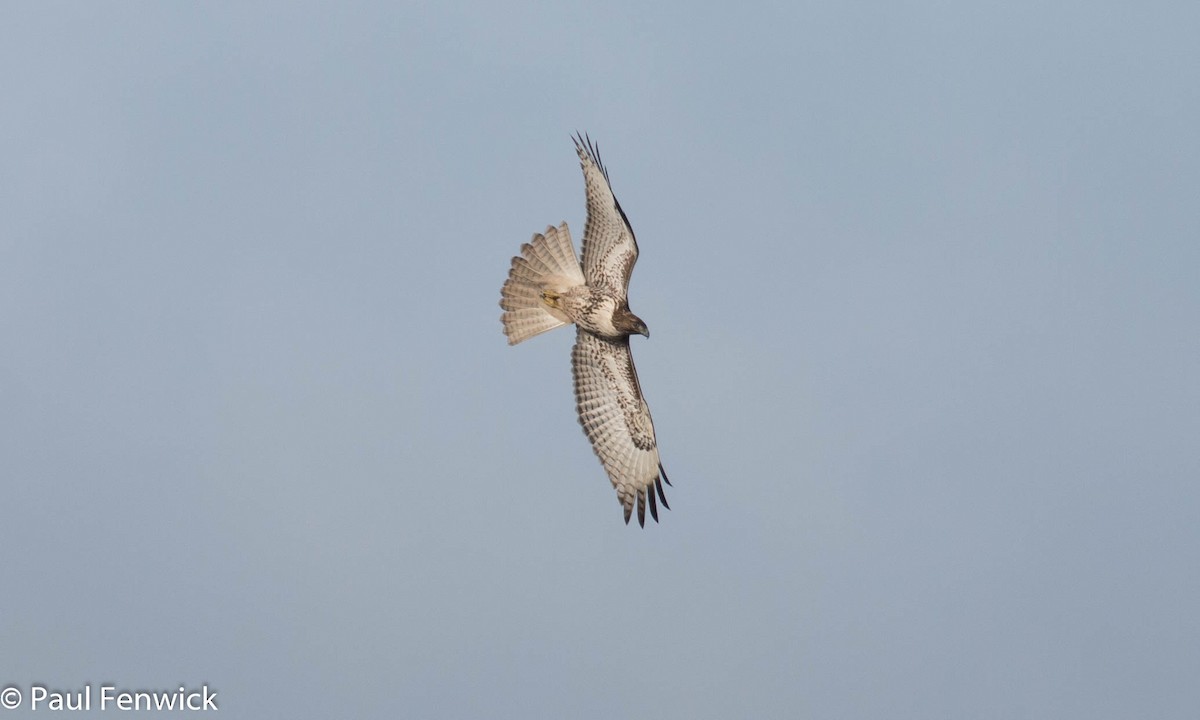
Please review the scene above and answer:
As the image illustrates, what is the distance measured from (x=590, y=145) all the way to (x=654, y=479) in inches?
162

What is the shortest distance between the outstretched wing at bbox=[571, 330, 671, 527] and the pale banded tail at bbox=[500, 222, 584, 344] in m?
0.54

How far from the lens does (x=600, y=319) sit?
20328mm

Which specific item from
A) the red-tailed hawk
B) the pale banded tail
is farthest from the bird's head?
the pale banded tail

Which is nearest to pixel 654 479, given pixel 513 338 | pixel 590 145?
pixel 513 338

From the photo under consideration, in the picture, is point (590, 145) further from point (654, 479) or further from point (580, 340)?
point (654, 479)

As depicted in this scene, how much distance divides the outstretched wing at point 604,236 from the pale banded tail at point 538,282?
0.91 ft

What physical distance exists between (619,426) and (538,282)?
203 centimetres

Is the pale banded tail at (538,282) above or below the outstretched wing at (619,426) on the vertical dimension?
above

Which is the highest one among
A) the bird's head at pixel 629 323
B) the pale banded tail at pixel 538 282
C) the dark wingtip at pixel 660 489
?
the pale banded tail at pixel 538 282

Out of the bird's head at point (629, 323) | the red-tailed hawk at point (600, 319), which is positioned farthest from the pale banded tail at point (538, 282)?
the bird's head at point (629, 323)

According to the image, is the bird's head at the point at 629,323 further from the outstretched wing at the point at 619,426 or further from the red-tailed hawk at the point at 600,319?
the outstretched wing at the point at 619,426

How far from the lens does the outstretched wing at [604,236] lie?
65.5 ft

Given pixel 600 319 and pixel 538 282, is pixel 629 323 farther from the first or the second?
pixel 538 282

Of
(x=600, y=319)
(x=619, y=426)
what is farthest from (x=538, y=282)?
(x=619, y=426)
